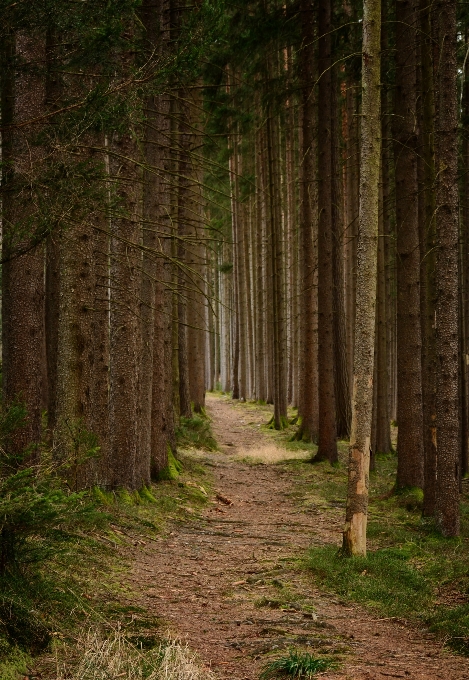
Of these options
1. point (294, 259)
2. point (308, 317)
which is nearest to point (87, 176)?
point (308, 317)

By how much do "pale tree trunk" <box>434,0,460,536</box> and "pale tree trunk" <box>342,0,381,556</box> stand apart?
1.50 m

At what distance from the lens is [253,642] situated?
19.8 feet

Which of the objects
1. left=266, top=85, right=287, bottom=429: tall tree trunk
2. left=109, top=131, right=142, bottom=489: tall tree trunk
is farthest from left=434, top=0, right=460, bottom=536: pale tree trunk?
left=266, top=85, right=287, bottom=429: tall tree trunk

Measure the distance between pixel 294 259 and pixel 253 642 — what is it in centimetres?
2560

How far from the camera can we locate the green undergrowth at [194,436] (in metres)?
19.4

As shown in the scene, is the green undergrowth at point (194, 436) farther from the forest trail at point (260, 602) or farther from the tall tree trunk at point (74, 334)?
the tall tree trunk at point (74, 334)

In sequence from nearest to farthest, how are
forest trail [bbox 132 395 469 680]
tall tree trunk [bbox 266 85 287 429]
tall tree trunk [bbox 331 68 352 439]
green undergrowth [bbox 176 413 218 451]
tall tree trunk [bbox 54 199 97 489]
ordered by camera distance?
forest trail [bbox 132 395 469 680], tall tree trunk [bbox 54 199 97 489], tall tree trunk [bbox 331 68 352 439], green undergrowth [bbox 176 413 218 451], tall tree trunk [bbox 266 85 287 429]

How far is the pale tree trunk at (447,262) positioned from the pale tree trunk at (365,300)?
4.91ft

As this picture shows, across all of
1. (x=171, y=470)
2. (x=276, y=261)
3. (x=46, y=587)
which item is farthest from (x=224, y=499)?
(x=276, y=261)

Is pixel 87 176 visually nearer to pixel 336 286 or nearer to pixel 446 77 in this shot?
pixel 446 77

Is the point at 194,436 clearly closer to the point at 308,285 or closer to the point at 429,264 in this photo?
the point at 308,285

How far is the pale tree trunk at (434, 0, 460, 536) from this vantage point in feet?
32.8

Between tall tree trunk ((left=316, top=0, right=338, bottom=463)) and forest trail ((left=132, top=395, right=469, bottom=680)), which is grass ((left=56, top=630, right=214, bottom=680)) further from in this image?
tall tree trunk ((left=316, top=0, right=338, bottom=463))

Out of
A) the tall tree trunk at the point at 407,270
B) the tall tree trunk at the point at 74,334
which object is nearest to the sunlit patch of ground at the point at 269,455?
the tall tree trunk at the point at 407,270
